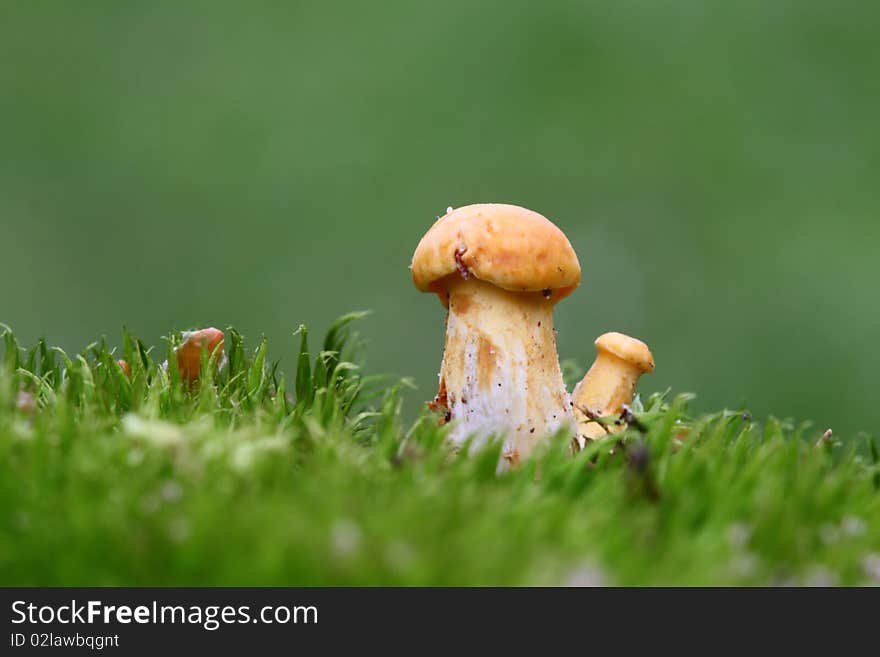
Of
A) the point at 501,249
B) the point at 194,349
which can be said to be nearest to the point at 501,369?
the point at 501,249

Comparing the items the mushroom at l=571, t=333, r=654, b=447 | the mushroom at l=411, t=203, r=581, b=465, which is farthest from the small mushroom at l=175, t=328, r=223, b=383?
the mushroom at l=571, t=333, r=654, b=447

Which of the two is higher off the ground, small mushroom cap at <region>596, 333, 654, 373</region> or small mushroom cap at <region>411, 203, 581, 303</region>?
small mushroom cap at <region>411, 203, 581, 303</region>

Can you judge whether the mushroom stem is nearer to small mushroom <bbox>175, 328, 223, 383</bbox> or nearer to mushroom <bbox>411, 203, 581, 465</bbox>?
mushroom <bbox>411, 203, 581, 465</bbox>

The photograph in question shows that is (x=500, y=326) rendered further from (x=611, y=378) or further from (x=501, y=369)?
(x=611, y=378)
